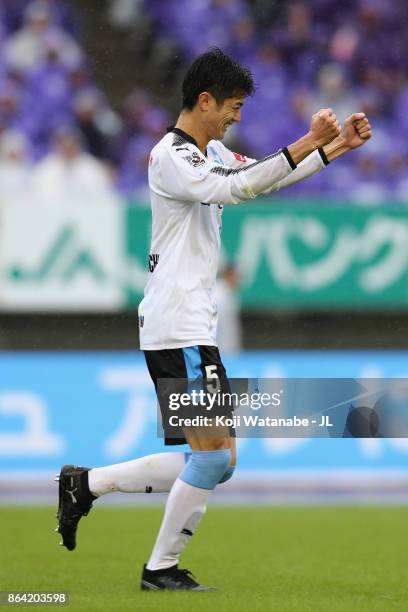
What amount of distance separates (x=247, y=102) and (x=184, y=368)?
870cm

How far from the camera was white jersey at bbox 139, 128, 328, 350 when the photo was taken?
5.44 meters

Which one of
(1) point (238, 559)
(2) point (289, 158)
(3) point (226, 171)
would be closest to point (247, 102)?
(1) point (238, 559)

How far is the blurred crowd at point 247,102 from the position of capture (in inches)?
556

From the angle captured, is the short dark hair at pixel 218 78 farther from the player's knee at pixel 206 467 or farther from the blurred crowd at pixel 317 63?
the blurred crowd at pixel 317 63

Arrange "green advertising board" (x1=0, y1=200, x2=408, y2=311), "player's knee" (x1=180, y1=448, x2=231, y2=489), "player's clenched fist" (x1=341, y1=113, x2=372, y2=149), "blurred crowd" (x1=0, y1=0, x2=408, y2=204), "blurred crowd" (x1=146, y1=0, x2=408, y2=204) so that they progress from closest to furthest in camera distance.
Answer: "player's clenched fist" (x1=341, y1=113, x2=372, y2=149), "player's knee" (x1=180, y1=448, x2=231, y2=489), "green advertising board" (x1=0, y1=200, x2=408, y2=311), "blurred crowd" (x1=0, y1=0, x2=408, y2=204), "blurred crowd" (x1=146, y1=0, x2=408, y2=204)

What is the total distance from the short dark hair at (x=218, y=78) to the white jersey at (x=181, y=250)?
A: 0.20m

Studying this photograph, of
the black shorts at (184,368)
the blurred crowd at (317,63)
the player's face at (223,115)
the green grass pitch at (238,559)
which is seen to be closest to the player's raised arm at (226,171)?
the player's face at (223,115)

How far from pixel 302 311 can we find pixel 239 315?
0.67 m

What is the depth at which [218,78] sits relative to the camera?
5.52m

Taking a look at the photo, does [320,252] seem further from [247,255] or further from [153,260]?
[153,260]

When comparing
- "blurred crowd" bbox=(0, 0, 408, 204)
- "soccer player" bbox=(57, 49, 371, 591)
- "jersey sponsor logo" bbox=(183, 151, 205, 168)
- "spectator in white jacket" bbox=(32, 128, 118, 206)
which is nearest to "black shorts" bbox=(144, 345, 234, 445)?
"soccer player" bbox=(57, 49, 371, 591)

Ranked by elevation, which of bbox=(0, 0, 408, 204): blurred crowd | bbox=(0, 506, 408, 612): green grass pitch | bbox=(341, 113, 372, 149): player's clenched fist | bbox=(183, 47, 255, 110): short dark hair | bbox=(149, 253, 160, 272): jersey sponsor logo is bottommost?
bbox=(0, 506, 408, 612): green grass pitch

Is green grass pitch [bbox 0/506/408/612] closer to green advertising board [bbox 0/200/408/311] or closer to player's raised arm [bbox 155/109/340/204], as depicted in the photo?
player's raised arm [bbox 155/109/340/204]

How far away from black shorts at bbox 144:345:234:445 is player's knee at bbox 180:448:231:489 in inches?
4.9
